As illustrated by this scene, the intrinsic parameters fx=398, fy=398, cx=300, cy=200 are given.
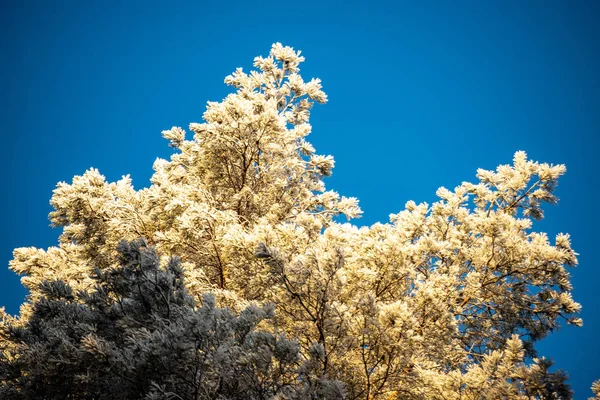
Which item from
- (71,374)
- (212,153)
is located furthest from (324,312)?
(212,153)

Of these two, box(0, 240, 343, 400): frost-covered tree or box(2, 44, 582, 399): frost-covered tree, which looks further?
box(2, 44, 582, 399): frost-covered tree

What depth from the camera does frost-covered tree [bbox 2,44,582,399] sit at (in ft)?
15.4

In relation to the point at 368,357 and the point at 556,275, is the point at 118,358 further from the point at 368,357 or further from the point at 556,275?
the point at 556,275

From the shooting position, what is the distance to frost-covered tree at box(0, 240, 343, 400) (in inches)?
145

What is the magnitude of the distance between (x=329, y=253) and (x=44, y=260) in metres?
6.86

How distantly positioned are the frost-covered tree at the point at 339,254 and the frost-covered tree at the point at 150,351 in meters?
0.50

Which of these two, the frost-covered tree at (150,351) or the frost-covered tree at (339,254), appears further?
the frost-covered tree at (339,254)

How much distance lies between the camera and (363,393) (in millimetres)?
5164

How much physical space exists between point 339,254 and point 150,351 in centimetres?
211

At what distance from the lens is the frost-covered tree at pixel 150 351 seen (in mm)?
3693

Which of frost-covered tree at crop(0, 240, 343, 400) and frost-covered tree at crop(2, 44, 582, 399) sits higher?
frost-covered tree at crop(2, 44, 582, 399)

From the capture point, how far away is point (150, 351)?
362 cm

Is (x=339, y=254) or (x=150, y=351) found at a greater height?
(x=339, y=254)

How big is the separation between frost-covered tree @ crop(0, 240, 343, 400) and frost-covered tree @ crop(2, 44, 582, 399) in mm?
499
